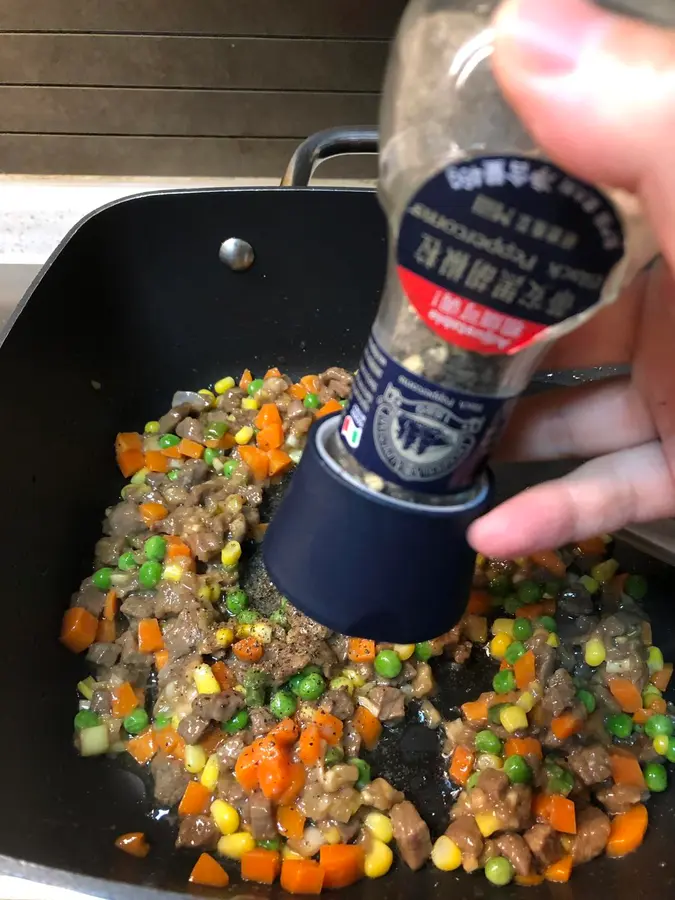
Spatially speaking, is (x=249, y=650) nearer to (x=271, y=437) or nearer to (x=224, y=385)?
(x=271, y=437)

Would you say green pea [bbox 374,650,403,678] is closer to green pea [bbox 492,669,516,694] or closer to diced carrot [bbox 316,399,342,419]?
green pea [bbox 492,669,516,694]

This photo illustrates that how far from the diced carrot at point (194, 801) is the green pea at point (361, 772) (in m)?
0.24

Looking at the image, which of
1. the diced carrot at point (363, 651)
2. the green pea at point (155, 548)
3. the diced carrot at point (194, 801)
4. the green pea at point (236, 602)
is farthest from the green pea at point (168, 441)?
the diced carrot at point (194, 801)

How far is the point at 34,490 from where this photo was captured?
1399mm

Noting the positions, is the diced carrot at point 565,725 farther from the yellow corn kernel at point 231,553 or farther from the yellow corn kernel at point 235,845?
the yellow corn kernel at point 231,553

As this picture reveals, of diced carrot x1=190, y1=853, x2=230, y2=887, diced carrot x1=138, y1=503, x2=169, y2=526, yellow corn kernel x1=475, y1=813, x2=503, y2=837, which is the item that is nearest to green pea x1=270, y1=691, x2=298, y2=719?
diced carrot x1=190, y1=853, x2=230, y2=887

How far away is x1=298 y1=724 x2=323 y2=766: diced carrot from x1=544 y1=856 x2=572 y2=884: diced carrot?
0.40 m

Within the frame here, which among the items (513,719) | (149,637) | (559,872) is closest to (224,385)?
(149,637)

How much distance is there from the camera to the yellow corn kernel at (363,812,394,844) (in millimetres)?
1222

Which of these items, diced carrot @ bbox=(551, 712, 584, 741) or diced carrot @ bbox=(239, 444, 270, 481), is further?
diced carrot @ bbox=(239, 444, 270, 481)

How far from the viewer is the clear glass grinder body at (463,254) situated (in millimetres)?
654

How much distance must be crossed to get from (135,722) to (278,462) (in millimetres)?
599

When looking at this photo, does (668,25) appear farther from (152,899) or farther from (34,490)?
(34,490)

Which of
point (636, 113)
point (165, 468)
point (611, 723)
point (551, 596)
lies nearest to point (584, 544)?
point (551, 596)
